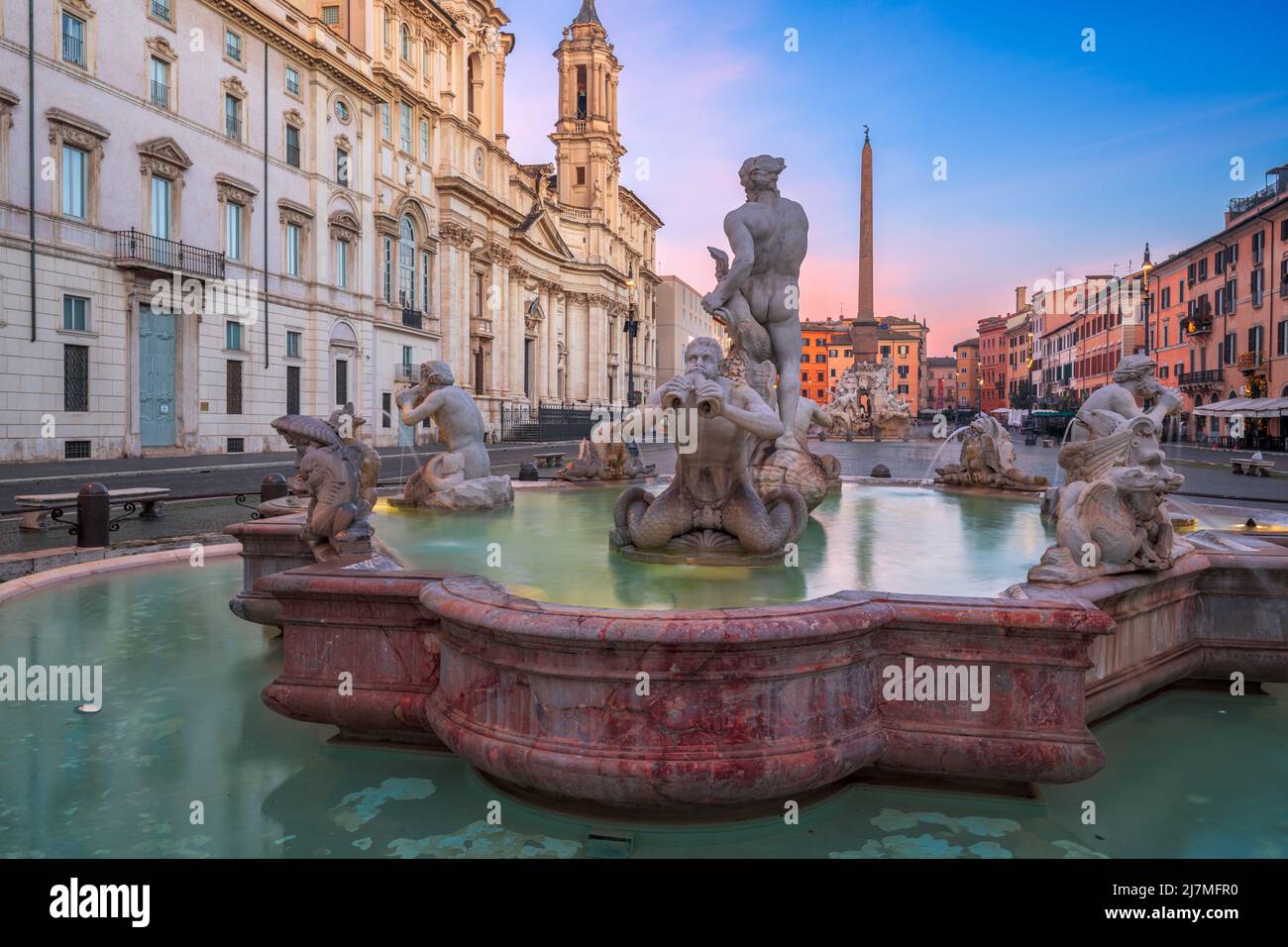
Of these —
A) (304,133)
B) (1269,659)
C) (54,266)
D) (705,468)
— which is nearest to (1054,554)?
(1269,659)

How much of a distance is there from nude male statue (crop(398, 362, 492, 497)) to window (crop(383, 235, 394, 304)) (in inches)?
1255

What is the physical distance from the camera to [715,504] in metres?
5.27

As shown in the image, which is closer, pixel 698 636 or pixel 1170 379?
pixel 698 636

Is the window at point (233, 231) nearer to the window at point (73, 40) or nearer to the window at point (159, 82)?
the window at point (159, 82)

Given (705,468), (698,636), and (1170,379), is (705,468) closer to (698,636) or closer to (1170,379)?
(698,636)

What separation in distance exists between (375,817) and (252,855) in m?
0.45

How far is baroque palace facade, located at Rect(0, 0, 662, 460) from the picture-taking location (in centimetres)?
2178

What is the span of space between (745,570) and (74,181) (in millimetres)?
25039

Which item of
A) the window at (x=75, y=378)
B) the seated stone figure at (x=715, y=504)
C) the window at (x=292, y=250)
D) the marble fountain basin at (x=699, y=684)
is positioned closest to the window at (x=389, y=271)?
the window at (x=292, y=250)

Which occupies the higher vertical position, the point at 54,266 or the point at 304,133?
the point at 304,133

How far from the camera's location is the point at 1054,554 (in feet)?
13.7

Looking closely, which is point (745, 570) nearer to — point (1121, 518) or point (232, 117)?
point (1121, 518)

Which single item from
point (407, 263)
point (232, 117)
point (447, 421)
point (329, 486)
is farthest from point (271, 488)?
point (407, 263)

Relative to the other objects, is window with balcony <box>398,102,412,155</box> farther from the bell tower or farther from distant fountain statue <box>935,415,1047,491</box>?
distant fountain statue <box>935,415,1047,491</box>
